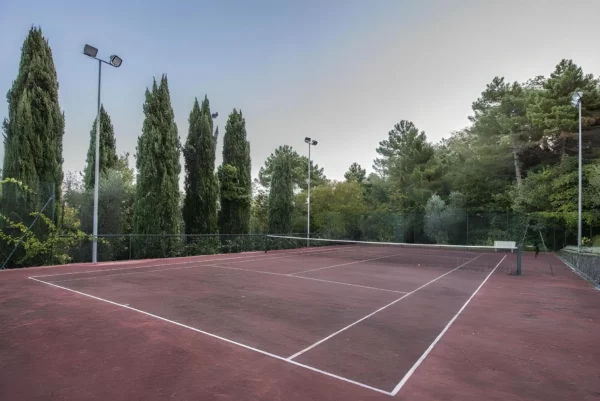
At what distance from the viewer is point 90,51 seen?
38.8 ft

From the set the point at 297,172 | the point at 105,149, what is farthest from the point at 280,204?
the point at 297,172

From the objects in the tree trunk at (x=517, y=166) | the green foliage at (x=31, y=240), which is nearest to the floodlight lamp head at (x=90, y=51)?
the green foliage at (x=31, y=240)

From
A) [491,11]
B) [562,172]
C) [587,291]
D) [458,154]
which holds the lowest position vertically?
[587,291]

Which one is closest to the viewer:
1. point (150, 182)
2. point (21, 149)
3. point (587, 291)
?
point (587, 291)

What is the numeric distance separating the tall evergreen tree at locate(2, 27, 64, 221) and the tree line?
1.5 inches

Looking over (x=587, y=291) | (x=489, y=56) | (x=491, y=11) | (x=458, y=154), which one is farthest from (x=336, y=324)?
(x=458, y=154)

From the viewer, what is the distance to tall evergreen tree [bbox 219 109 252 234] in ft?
70.5

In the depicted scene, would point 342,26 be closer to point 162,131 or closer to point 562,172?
point 162,131

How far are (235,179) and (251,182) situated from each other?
64.3 inches

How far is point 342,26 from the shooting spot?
17.1m

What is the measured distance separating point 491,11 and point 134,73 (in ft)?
54.6

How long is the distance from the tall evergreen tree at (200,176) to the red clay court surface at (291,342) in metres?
10.3

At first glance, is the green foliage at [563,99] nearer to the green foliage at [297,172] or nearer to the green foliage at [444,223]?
the green foliage at [444,223]

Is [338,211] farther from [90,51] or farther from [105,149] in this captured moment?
[90,51]
